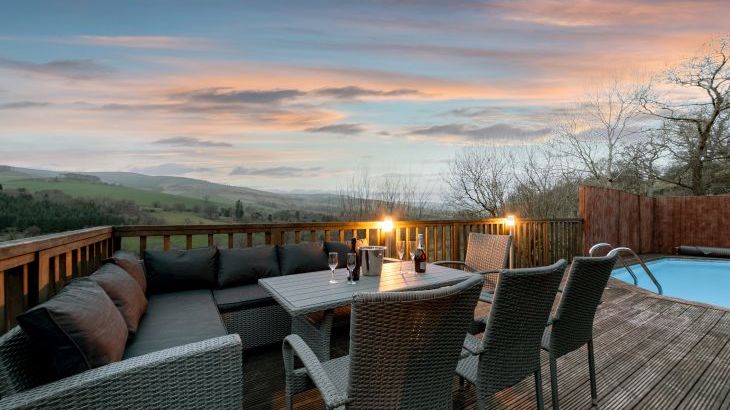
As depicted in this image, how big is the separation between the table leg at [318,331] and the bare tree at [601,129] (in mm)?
14211

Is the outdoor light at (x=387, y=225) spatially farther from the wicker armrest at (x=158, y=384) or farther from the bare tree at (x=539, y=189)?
the bare tree at (x=539, y=189)

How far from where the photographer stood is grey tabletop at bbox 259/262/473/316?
86.0 inches

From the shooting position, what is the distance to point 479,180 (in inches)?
454

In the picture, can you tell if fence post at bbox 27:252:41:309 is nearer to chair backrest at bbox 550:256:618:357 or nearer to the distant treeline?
the distant treeline

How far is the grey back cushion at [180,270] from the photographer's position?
3.23m

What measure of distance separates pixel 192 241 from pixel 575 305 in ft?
11.5

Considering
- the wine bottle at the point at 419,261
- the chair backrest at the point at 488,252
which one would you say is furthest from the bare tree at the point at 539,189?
the wine bottle at the point at 419,261

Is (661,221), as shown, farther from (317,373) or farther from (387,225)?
(317,373)

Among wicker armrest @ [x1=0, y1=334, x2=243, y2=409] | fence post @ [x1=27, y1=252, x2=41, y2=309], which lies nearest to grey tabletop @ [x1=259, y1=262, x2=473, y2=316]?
wicker armrest @ [x1=0, y1=334, x2=243, y2=409]

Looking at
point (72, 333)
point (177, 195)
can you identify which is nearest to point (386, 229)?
point (72, 333)

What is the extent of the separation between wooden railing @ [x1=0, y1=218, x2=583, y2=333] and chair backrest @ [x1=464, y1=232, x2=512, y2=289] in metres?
1.23

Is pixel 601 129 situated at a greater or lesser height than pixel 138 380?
greater

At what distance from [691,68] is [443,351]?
17.5 meters

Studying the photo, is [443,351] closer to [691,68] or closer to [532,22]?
[532,22]
